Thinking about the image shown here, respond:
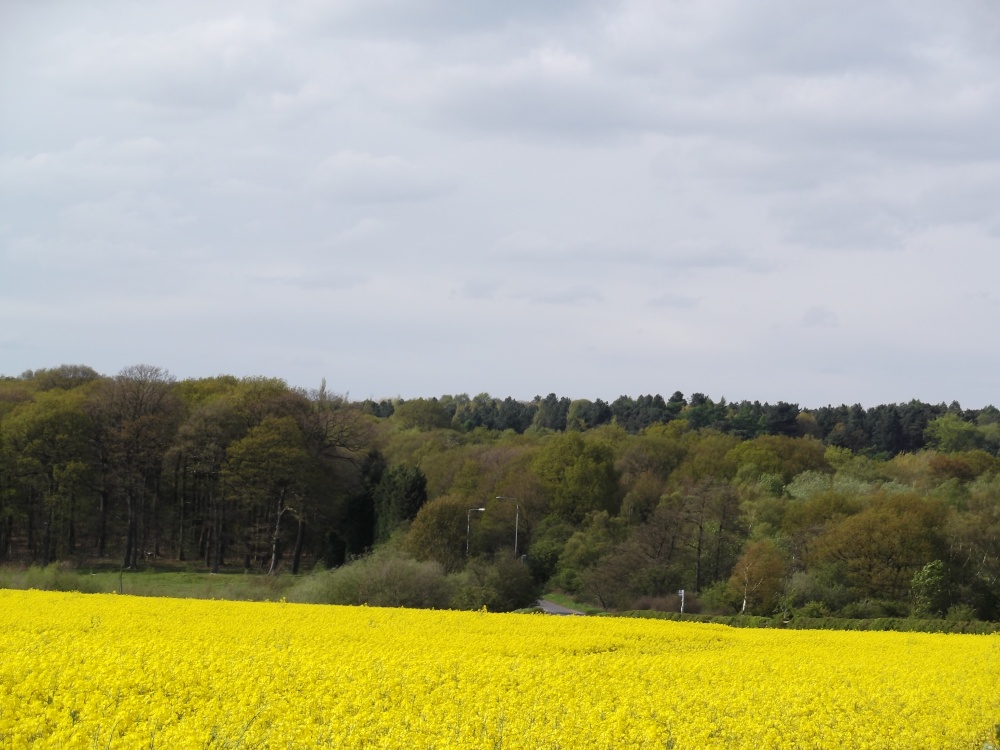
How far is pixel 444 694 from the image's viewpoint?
1315 centimetres

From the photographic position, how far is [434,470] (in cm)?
7894

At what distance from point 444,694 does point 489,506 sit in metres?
55.9

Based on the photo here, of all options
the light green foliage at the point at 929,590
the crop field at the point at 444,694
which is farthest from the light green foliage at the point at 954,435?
the crop field at the point at 444,694

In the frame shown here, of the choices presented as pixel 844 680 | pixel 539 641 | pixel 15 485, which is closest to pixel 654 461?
pixel 15 485

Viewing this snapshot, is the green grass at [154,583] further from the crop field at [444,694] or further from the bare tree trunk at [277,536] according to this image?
the crop field at [444,694]

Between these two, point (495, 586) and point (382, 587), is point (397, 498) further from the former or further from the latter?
point (382, 587)

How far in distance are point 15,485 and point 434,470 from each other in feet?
96.4

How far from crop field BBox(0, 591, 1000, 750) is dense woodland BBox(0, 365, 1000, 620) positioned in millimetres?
23746

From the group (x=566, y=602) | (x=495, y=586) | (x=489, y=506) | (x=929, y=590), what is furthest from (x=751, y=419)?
(x=495, y=586)

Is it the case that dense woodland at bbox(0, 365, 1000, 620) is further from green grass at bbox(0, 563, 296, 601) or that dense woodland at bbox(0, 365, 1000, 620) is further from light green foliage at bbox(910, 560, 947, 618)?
green grass at bbox(0, 563, 296, 601)

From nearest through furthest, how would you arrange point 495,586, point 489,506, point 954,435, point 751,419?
point 495,586 < point 489,506 < point 954,435 < point 751,419

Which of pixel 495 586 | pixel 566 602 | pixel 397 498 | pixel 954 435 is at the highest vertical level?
pixel 954 435

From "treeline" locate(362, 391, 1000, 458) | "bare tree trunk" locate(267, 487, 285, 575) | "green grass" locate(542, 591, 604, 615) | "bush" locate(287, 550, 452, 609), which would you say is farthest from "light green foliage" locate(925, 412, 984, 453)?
"bush" locate(287, 550, 452, 609)

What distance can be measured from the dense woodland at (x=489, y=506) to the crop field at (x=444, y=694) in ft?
77.9
